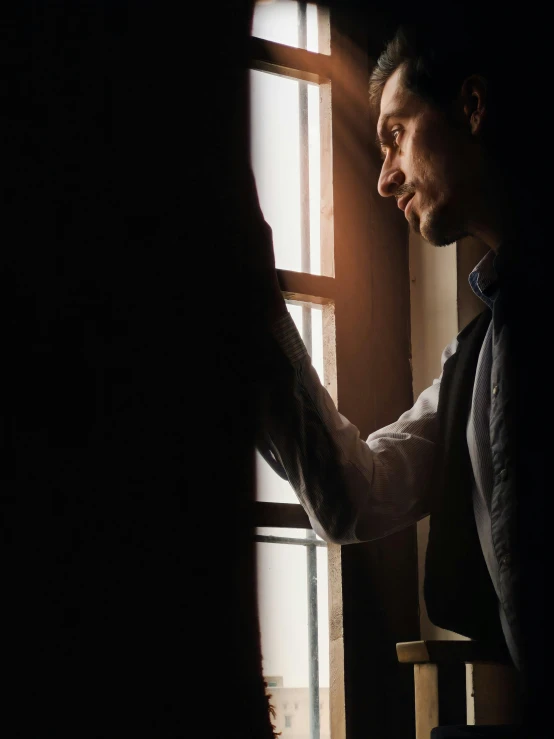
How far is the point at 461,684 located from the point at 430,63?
1126 mm

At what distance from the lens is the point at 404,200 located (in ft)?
4.62

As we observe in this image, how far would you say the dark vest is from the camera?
4.14 ft

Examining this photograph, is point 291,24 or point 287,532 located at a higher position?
point 291,24

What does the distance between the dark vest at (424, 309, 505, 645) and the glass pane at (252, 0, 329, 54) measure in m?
0.67

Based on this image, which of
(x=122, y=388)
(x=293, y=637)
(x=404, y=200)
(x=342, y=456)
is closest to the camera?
(x=122, y=388)

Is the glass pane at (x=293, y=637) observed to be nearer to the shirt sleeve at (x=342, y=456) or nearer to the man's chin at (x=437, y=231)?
the shirt sleeve at (x=342, y=456)

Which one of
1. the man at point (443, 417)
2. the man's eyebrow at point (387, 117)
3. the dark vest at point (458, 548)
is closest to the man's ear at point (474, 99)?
the man at point (443, 417)

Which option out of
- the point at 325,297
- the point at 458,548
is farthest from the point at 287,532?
the point at 325,297

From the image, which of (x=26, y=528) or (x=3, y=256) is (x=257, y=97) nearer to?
(x=3, y=256)

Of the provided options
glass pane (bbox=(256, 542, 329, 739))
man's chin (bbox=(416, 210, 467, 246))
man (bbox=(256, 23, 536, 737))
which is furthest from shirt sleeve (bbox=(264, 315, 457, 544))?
man's chin (bbox=(416, 210, 467, 246))

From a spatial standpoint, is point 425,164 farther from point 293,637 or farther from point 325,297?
point 293,637

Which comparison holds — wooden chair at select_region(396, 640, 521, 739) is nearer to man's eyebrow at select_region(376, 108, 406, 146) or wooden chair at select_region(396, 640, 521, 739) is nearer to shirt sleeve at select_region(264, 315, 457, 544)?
shirt sleeve at select_region(264, 315, 457, 544)

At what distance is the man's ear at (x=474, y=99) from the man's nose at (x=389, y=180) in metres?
0.17

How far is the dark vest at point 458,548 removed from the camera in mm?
1261
